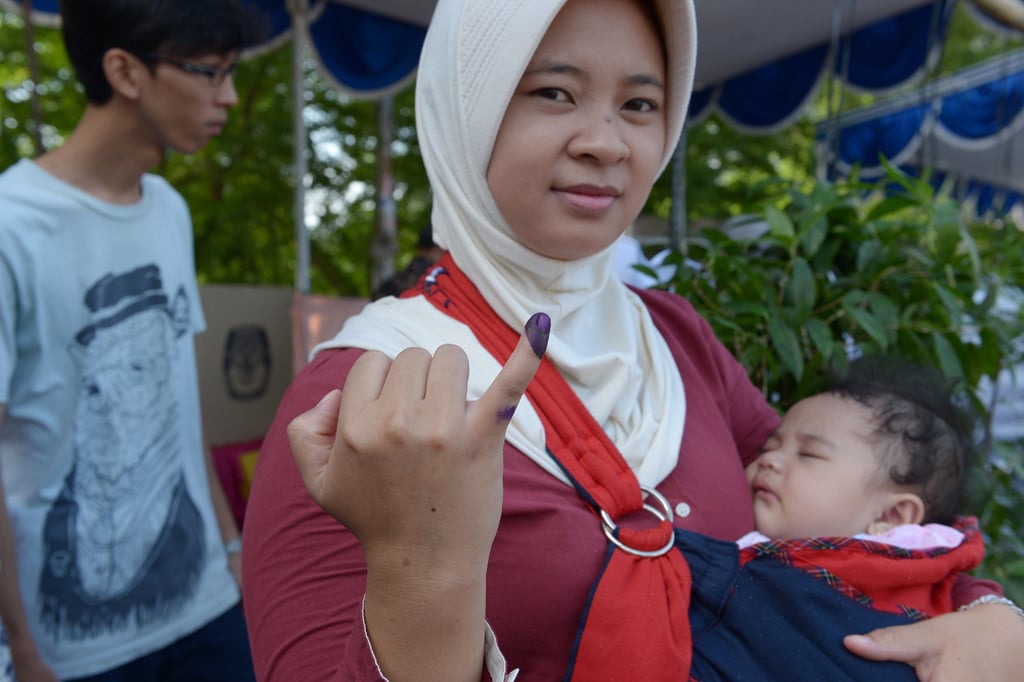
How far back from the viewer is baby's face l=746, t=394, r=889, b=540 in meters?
1.32

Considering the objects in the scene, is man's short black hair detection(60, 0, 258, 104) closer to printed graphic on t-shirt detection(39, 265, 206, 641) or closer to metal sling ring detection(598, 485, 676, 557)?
printed graphic on t-shirt detection(39, 265, 206, 641)

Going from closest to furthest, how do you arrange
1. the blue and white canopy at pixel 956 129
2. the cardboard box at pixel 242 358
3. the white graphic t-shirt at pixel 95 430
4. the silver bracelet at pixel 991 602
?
1. the silver bracelet at pixel 991 602
2. the white graphic t-shirt at pixel 95 430
3. the cardboard box at pixel 242 358
4. the blue and white canopy at pixel 956 129

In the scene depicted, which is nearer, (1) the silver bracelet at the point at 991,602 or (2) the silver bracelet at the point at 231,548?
(1) the silver bracelet at the point at 991,602

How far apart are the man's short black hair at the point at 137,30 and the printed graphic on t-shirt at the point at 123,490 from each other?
0.55 m

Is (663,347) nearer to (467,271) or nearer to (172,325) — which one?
(467,271)

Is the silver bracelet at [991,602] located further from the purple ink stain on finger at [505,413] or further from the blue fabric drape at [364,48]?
the blue fabric drape at [364,48]

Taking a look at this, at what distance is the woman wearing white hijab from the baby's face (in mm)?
146

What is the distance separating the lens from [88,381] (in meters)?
1.74

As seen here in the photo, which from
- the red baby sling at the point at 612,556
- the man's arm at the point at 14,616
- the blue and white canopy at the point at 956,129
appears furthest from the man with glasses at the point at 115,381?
the blue and white canopy at the point at 956,129

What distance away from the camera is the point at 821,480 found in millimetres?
1350

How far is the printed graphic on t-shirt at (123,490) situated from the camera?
170 cm

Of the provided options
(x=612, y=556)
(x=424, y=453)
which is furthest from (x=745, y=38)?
(x=424, y=453)

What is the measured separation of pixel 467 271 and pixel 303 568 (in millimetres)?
499

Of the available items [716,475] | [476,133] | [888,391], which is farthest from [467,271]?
[888,391]
